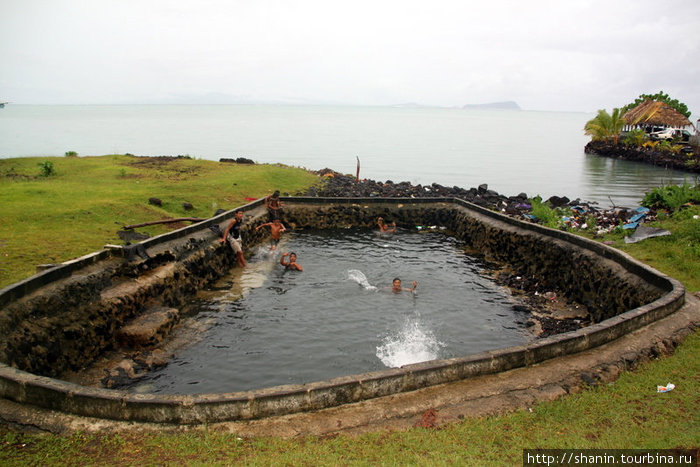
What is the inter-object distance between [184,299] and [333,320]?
14.4 ft

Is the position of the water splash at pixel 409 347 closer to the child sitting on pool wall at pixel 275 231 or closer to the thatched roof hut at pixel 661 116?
the child sitting on pool wall at pixel 275 231

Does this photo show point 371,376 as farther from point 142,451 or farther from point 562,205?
point 562,205

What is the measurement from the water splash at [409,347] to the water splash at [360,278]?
3098 millimetres

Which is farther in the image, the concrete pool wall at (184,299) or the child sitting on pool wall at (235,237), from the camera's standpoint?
the child sitting on pool wall at (235,237)

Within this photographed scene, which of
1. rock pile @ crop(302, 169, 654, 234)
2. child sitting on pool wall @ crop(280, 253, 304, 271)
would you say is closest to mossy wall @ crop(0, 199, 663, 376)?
child sitting on pool wall @ crop(280, 253, 304, 271)

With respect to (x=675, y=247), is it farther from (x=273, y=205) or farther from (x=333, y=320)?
(x=273, y=205)

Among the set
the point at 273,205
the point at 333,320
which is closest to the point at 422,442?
the point at 333,320

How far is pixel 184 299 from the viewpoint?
44.4ft

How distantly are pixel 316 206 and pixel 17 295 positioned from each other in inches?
615

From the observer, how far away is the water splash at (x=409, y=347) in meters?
10.9

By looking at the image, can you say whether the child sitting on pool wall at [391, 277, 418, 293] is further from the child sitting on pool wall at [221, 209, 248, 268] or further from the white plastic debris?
the white plastic debris

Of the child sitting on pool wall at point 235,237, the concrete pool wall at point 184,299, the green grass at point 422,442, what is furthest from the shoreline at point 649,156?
the green grass at point 422,442

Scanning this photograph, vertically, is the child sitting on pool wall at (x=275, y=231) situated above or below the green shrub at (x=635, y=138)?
below

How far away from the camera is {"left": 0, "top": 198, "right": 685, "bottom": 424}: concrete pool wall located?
644 centimetres
